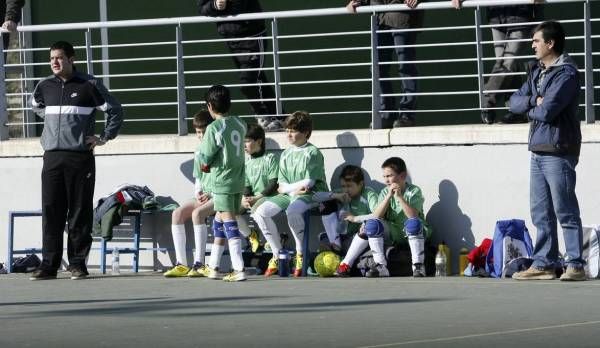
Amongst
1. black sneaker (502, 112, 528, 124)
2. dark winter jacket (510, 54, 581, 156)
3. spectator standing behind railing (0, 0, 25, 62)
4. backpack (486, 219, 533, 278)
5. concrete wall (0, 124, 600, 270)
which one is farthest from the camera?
spectator standing behind railing (0, 0, 25, 62)

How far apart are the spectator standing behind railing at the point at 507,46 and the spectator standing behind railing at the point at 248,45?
7.44 ft

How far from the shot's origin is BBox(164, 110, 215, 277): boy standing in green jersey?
15586 millimetres

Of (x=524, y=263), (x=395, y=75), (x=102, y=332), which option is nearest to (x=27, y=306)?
(x=102, y=332)

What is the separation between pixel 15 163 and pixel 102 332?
6.81m

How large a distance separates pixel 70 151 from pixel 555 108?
469 centimetres

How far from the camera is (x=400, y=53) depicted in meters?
16.2

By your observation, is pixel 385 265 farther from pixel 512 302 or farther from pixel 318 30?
pixel 318 30

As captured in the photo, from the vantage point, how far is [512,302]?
12.2m

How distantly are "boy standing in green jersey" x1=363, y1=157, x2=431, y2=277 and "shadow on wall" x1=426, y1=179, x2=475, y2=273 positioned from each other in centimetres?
31

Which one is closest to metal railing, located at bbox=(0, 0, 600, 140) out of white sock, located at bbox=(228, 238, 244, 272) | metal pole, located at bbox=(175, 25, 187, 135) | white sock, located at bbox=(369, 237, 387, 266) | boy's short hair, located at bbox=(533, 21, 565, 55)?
metal pole, located at bbox=(175, 25, 187, 135)

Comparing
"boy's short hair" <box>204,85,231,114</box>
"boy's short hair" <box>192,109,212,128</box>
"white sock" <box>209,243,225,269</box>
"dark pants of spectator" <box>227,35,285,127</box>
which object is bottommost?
"white sock" <box>209,243,225,269</box>

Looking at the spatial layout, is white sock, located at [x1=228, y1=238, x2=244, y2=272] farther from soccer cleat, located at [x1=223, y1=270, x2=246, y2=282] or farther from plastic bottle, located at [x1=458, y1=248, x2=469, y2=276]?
plastic bottle, located at [x1=458, y1=248, x2=469, y2=276]

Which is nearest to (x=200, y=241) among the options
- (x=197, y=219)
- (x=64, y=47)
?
(x=197, y=219)

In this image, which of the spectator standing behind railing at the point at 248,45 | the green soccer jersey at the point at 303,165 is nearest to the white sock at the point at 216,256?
the green soccer jersey at the point at 303,165
